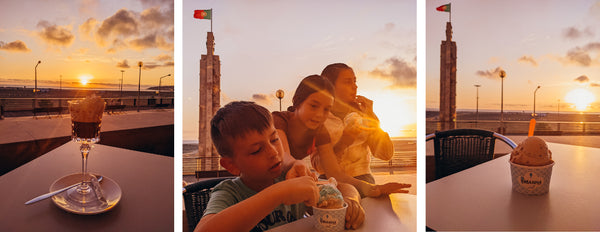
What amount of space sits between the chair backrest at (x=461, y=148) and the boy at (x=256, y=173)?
0.81 meters

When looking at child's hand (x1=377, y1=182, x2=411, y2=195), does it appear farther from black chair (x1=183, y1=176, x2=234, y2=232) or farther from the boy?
black chair (x1=183, y1=176, x2=234, y2=232)

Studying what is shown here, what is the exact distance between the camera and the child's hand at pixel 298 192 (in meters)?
1.80

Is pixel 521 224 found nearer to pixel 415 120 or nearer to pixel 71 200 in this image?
pixel 415 120

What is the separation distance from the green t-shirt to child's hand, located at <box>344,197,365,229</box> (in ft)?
0.80

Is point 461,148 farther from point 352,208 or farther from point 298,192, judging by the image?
point 298,192

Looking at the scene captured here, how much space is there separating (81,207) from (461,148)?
80.8 inches

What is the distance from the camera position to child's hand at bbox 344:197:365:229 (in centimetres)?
173

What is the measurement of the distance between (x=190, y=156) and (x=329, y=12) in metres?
1.18

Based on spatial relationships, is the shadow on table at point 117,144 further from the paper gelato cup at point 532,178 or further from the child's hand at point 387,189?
the paper gelato cup at point 532,178

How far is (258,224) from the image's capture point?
184 cm

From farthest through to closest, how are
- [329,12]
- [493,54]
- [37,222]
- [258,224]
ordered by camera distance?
[493,54] → [329,12] → [258,224] → [37,222]

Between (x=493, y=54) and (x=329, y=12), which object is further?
(x=493, y=54)

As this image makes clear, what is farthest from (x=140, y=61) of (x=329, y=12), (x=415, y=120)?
(x=415, y=120)

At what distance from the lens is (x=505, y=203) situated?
1.44 m
